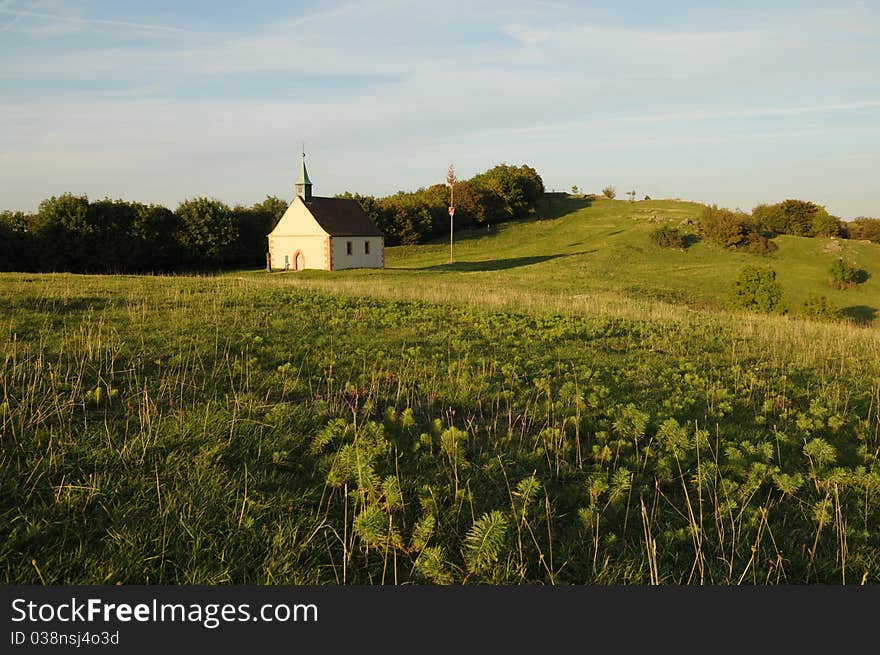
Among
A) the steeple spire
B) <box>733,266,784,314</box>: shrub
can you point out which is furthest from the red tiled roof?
<box>733,266,784,314</box>: shrub

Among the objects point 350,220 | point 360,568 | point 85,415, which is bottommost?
point 360,568

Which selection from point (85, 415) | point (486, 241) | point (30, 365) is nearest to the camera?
point (85, 415)

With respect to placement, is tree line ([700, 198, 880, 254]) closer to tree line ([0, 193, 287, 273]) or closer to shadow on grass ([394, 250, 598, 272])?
shadow on grass ([394, 250, 598, 272])

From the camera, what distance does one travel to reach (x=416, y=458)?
5.76 m

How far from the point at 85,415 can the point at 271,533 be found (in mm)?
3317

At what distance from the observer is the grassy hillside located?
99.8 feet

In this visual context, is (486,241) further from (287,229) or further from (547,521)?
(547,521)

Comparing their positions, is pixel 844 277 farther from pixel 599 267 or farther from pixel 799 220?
pixel 799 220

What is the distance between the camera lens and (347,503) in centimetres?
497

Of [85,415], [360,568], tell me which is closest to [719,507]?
[360,568]

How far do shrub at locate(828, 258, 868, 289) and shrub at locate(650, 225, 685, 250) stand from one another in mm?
15797

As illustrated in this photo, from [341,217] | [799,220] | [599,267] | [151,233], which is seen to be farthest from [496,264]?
[799,220]

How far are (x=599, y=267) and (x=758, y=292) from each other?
57.7ft

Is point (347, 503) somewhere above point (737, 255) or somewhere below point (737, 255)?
below
